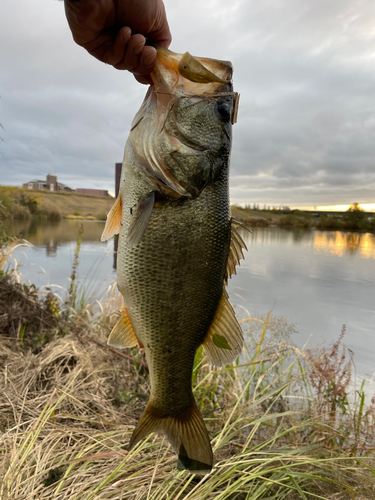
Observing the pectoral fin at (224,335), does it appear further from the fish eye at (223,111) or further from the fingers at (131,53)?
the fingers at (131,53)

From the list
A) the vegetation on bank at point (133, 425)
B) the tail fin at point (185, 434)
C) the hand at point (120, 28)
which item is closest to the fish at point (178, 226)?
the tail fin at point (185, 434)

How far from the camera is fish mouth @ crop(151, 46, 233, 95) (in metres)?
1.51

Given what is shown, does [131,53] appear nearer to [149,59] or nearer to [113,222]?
[149,59]

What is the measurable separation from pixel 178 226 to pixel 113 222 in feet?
1.42

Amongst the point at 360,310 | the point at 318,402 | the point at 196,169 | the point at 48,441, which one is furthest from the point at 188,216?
the point at 360,310

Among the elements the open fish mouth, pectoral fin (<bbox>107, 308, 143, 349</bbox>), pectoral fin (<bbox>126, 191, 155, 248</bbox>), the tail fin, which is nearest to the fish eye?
the open fish mouth

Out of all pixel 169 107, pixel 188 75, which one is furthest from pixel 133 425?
pixel 188 75

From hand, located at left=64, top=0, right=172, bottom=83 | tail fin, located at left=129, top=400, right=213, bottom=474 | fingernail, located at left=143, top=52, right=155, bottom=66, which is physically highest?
hand, located at left=64, top=0, right=172, bottom=83

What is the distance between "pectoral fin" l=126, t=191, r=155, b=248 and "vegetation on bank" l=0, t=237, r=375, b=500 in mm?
1570

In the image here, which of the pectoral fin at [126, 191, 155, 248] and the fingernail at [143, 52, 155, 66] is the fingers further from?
the pectoral fin at [126, 191, 155, 248]

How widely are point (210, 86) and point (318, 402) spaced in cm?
364

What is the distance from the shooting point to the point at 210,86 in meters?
1.58

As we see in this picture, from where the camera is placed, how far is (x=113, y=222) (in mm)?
1738

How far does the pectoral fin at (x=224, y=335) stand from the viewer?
1.69m
